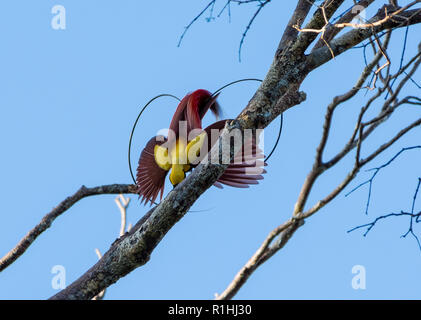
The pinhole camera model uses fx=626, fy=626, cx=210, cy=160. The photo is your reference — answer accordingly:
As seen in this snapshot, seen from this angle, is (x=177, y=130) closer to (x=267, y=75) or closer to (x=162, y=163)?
(x=162, y=163)

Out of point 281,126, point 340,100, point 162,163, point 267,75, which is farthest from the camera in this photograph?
point 162,163

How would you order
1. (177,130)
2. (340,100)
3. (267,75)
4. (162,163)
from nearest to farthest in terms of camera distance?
1. (340,100)
2. (267,75)
3. (177,130)
4. (162,163)

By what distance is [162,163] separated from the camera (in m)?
3.80

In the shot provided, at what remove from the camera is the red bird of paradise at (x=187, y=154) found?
11.3 ft

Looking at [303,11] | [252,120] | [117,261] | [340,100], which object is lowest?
[117,261]

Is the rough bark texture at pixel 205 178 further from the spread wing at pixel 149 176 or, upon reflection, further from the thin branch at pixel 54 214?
the spread wing at pixel 149 176

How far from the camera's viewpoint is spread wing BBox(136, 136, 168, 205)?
3924mm

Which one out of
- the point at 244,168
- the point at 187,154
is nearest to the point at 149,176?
the point at 187,154

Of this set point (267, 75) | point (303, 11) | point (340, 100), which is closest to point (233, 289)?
point (267, 75)

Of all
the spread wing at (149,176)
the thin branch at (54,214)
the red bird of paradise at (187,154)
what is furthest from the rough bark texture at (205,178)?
the spread wing at (149,176)

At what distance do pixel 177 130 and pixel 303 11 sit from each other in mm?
977

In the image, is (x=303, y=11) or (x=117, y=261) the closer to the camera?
(x=117, y=261)

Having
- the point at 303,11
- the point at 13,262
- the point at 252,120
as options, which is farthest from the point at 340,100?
the point at 13,262

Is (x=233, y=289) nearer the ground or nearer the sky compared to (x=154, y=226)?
nearer the ground
